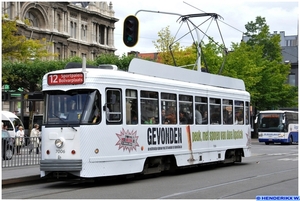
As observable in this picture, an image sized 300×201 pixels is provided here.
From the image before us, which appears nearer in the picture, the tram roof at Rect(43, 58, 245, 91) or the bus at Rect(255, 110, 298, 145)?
the tram roof at Rect(43, 58, 245, 91)

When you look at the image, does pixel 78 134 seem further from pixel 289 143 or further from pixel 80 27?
pixel 80 27

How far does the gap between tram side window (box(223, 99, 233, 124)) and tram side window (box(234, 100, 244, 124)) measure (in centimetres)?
44

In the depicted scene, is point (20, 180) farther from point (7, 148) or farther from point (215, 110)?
point (215, 110)

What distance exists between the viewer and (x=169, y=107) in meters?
17.5

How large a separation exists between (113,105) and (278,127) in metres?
35.2

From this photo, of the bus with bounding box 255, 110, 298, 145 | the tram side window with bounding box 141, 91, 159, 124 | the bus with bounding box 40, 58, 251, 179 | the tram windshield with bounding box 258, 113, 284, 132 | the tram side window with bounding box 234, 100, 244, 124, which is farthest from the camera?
the tram windshield with bounding box 258, 113, 284, 132

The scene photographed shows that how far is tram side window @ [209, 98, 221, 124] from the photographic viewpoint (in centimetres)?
2006

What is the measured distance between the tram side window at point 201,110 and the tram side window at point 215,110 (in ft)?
1.26

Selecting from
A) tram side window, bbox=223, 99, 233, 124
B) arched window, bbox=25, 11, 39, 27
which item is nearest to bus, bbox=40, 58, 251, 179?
tram side window, bbox=223, 99, 233, 124

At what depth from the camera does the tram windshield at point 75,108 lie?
48.3 feet

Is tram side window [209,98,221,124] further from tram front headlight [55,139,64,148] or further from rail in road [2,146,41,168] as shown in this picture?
tram front headlight [55,139,64,148]

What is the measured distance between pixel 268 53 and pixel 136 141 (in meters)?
49.1

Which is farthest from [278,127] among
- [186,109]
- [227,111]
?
[186,109]

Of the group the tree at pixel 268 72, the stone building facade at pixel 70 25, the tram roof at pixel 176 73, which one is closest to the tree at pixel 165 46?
the tree at pixel 268 72
